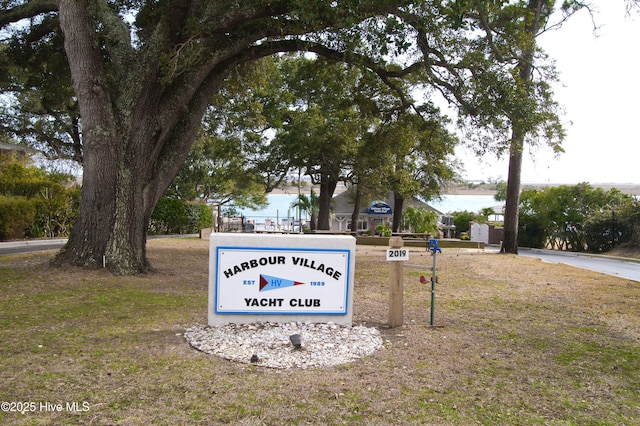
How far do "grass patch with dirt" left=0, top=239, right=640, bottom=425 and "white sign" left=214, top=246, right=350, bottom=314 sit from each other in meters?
0.77

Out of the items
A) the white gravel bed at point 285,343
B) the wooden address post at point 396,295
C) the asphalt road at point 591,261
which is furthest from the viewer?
the asphalt road at point 591,261

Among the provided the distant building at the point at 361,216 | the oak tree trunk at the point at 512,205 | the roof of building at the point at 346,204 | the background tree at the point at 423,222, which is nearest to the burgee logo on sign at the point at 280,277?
the oak tree trunk at the point at 512,205

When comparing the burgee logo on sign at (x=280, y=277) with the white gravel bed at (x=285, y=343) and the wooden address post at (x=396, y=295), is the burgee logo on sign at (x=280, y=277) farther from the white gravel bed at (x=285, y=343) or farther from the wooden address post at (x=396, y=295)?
the wooden address post at (x=396, y=295)

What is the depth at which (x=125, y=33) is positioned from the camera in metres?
10.8

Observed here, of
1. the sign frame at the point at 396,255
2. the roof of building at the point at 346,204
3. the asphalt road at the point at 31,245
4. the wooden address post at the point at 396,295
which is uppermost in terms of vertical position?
the roof of building at the point at 346,204

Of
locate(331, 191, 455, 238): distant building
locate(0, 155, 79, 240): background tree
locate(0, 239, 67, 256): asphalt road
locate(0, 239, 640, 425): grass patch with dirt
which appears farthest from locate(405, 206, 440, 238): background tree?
locate(0, 239, 640, 425): grass patch with dirt

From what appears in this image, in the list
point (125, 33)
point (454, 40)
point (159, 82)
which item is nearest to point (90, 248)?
point (159, 82)

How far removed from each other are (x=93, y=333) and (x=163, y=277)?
4812 millimetres

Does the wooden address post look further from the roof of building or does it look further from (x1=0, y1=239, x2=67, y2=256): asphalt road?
the roof of building

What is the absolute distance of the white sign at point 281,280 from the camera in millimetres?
6234

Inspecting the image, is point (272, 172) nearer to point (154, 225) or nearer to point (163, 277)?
point (154, 225)

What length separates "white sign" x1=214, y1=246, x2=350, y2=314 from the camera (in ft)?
20.5

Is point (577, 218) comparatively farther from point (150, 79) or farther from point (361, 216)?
point (150, 79)

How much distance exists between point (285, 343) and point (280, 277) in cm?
92
